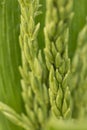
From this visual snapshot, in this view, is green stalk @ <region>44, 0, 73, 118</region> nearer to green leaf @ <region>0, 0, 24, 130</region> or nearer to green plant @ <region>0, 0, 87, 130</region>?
Result: green plant @ <region>0, 0, 87, 130</region>

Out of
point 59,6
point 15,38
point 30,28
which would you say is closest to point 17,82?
point 15,38

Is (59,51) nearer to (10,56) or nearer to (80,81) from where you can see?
(80,81)

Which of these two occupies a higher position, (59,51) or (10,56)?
(59,51)

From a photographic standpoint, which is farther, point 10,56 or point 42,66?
point 10,56

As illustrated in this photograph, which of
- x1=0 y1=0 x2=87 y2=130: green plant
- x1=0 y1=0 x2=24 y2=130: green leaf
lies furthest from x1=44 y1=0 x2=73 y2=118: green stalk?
x1=0 y1=0 x2=24 y2=130: green leaf

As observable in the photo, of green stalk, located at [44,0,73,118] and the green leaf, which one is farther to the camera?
the green leaf

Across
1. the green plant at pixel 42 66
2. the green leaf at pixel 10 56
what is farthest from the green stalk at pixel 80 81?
the green leaf at pixel 10 56

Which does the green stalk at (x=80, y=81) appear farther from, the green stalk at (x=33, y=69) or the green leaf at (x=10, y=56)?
the green leaf at (x=10, y=56)

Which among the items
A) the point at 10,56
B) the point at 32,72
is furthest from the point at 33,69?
the point at 10,56
